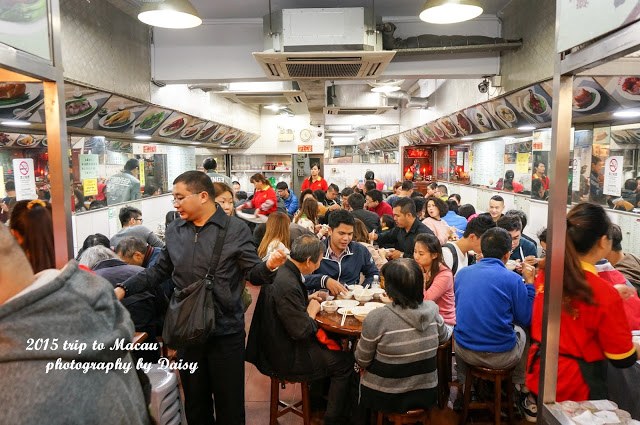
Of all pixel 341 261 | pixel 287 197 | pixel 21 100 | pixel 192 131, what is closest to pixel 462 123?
pixel 287 197

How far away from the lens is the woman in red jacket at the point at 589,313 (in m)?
1.90

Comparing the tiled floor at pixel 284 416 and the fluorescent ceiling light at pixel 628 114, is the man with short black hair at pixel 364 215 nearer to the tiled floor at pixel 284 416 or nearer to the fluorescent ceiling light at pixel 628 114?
the tiled floor at pixel 284 416

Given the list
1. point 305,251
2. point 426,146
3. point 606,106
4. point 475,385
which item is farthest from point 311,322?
point 426,146

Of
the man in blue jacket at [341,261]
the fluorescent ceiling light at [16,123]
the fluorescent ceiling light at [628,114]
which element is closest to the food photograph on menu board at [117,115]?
the fluorescent ceiling light at [16,123]

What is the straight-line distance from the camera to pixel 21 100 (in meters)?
3.94

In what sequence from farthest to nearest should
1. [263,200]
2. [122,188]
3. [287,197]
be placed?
[287,197] < [263,200] < [122,188]

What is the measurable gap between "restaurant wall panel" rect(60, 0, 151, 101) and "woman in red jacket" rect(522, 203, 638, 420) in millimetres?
4644

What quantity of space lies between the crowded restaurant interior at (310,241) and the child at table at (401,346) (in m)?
0.01

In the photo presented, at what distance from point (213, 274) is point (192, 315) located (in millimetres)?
284

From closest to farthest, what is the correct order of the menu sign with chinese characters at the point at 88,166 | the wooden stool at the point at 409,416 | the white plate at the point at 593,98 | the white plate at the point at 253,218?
1. the wooden stool at the point at 409,416
2. the white plate at the point at 593,98
3. the menu sign with chinese characters at the point at 88,166
4. the white plate at the point at 253,218

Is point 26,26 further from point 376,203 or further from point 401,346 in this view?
point 376,203

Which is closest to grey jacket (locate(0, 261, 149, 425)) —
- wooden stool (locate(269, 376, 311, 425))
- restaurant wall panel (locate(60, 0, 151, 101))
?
wooden stool (locate(269, 376, 311, 425))

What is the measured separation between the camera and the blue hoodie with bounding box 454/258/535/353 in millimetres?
3285

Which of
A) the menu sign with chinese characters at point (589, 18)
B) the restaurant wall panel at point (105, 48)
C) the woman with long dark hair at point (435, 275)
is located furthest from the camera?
the restaurant wall panel at point (105, 48)
